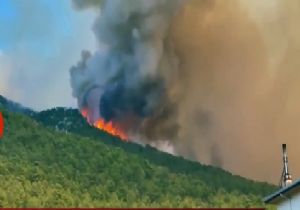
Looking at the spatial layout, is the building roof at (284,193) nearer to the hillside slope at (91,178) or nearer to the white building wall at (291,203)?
the white building wall at (291,203)

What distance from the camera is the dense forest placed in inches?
3784

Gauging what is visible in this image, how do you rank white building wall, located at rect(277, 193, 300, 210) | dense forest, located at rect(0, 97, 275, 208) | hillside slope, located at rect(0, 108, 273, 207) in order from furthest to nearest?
dense forest, located at rect(0, 97, 275, 208) → hillside slope, located at rect(0, 108, 273, 207) → white building wall, located at rect(277, 193, 300, 210)

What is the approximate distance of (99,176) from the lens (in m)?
109

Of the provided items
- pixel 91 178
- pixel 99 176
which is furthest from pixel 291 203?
pixel 99 176

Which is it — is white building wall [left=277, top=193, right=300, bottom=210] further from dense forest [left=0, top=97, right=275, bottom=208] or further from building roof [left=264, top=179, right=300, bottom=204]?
dense forest [left=0, top=97, right=275, bottom=208]

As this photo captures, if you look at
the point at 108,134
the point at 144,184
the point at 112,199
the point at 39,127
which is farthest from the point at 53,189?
the point at 108,134

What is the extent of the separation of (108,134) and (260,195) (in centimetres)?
4248

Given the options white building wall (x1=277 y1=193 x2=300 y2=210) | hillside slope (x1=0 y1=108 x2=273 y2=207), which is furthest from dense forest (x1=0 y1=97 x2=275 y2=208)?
white building wall (x1=277 y1=193 x2=300 y2=210)

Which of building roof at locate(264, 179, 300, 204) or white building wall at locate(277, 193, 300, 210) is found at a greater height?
building roof at locate(264, 179, 300, 204)

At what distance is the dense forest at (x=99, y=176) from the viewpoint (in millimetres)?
96125

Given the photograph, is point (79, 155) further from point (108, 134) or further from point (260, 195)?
point (260, 195)

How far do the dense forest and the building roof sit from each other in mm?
63223

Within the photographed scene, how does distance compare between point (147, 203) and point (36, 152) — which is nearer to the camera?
point (147, 203)

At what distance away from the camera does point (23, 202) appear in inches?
3423
